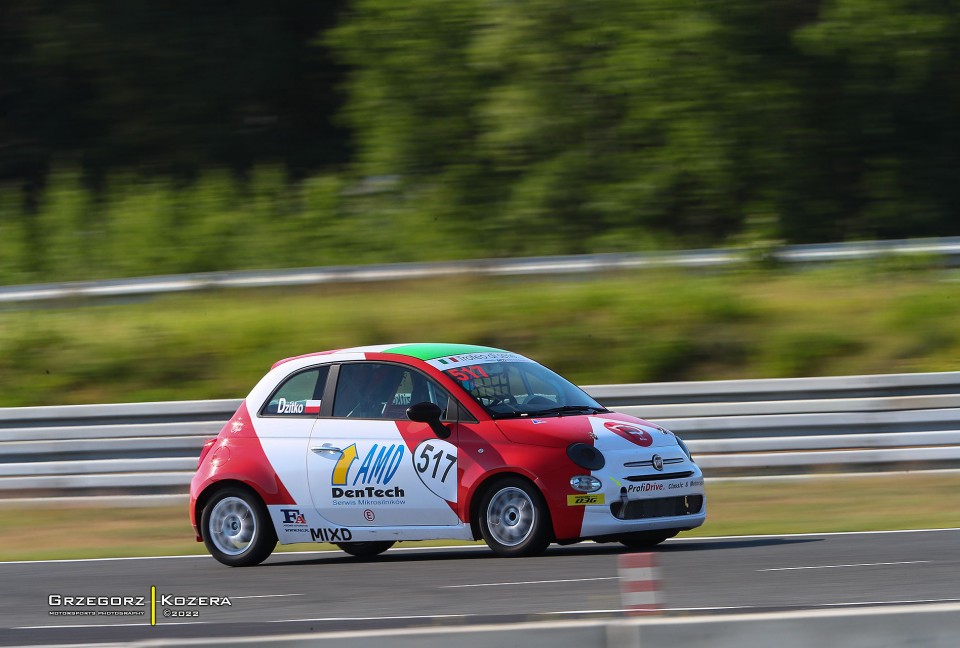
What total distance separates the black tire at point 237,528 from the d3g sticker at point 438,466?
1.26m

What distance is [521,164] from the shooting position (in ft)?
79.2

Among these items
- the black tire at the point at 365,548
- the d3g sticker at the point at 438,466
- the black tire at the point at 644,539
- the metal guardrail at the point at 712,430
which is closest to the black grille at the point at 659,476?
the black tire at the point at 644,539

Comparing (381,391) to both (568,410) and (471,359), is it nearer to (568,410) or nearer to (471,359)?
(471,359)

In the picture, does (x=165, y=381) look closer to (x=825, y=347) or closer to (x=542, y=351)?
(x=542, y=351)

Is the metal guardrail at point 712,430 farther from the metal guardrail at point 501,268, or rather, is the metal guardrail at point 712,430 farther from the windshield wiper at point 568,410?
the metal guardrail at point 501,268

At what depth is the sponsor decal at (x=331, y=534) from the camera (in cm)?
1034

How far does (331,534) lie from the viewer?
10375mm

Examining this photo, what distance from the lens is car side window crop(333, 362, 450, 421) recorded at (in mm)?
10344

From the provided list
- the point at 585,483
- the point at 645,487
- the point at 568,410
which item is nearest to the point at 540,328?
the point at 568,410

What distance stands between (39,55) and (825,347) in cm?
2279

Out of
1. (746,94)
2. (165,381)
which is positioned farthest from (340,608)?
(746,94)

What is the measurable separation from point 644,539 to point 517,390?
1.36 meters

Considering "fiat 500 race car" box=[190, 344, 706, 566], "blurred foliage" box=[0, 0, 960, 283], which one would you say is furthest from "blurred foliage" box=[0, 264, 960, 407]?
"fiat 500 race car" box=[190, 344, 706, 566]

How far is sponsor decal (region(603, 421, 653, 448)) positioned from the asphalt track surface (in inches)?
29.5
